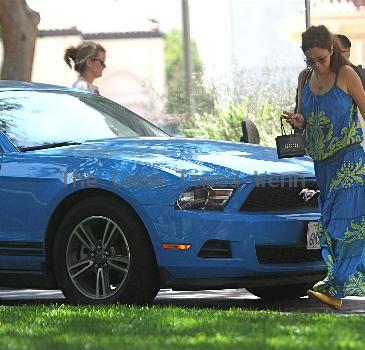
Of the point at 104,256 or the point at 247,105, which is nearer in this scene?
the point at 104,256

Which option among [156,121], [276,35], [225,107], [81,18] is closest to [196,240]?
[225,107]

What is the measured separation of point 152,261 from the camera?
950 centimetres

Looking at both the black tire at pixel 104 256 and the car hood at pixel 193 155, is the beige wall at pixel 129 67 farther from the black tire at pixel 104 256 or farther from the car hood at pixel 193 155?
the black tire at pixel 104 256

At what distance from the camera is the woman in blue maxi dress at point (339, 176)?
9.58m

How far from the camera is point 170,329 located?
7.88 metres

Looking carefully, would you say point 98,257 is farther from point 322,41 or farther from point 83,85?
point 83,85

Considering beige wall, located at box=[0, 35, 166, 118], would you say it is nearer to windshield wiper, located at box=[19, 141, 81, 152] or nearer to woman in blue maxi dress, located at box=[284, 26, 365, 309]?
windshield wiper, located at box=[19, 141, 81, 152]

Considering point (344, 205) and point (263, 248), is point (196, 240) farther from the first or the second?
point (344, 205)

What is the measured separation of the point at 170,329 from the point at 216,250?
5.26ft

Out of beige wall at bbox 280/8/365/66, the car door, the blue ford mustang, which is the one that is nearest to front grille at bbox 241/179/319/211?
the blue ford mustang

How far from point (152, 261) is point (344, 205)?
4.34 feet

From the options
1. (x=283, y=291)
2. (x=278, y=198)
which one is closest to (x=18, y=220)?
(x=278, y=198)

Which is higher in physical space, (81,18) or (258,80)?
(81,18)

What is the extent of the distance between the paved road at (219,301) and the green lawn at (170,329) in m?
1.44
